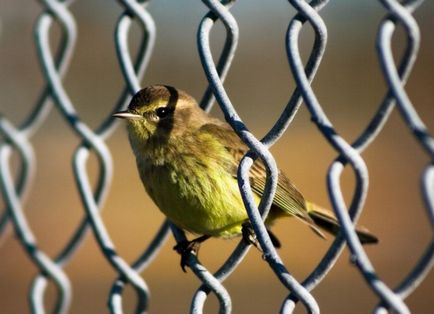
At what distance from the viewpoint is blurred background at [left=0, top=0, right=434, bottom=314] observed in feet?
22.9

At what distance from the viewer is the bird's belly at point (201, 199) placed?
98.1 inches

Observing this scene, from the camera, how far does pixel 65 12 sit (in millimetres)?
2318

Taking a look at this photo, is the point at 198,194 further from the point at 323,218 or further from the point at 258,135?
the point at 258,135

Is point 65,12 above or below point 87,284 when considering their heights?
above

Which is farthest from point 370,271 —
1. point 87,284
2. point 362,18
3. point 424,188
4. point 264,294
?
point 362,18

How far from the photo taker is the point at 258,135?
32.1ft

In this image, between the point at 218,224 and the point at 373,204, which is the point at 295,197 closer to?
the point at 218,224

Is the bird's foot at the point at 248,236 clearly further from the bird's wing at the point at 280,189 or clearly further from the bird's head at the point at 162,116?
the bird's head at the point at 162,116

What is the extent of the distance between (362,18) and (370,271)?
13052 mm

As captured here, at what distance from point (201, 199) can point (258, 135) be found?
730 centimetres

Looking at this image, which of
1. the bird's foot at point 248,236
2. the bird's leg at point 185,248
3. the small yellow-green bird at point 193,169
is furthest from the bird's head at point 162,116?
the bird's foot at point 248,236

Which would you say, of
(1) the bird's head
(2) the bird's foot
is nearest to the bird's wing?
(1) the bird's head

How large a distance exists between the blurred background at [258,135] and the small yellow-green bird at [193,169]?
2.72 meters

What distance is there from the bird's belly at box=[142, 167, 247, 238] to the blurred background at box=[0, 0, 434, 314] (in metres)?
2.80
